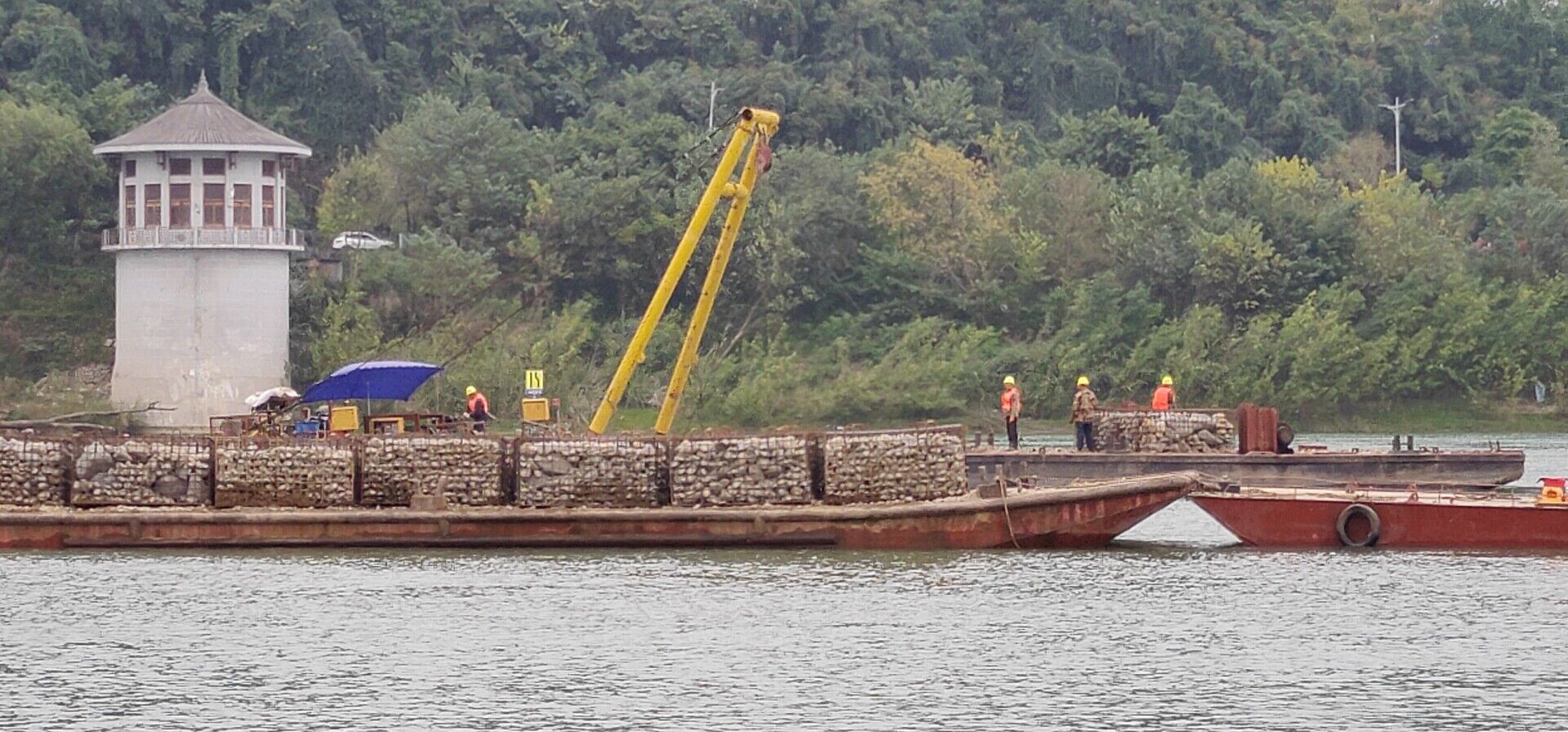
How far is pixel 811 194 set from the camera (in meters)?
79.2

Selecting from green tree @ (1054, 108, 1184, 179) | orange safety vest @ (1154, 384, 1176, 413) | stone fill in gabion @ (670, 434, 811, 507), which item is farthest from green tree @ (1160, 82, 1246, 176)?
stone fill in gabion @ (670, 434, 811, 507)

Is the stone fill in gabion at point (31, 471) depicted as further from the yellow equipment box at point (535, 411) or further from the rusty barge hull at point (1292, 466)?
the rusty barge hull at point (1292, 466)

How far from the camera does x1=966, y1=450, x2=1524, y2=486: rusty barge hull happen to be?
155ft

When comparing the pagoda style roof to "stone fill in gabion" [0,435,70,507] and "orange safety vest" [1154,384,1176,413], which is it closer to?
"orange safety vest" [1154,384,1176,413]

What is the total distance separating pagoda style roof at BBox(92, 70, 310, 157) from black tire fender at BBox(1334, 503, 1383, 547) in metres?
35.8

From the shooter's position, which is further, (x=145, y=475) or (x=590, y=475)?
(x=145, y=475)

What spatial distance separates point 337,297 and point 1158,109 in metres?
30.5

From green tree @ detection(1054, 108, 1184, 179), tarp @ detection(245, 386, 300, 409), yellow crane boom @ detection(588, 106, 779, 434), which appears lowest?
tarp @ detection(245, 386, 300, 409)

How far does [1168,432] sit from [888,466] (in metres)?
12.4

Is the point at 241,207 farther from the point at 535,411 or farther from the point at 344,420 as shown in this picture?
the point at 344,420

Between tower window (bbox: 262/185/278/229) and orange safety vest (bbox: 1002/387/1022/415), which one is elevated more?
tower window (bbox: 262/185/278/229)

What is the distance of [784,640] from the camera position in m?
31.1

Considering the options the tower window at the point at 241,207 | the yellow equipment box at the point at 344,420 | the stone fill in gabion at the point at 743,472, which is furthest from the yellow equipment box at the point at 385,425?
the tower window at the point at 241,207

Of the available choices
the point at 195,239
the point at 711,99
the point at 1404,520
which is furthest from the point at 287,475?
the point at 711,99
